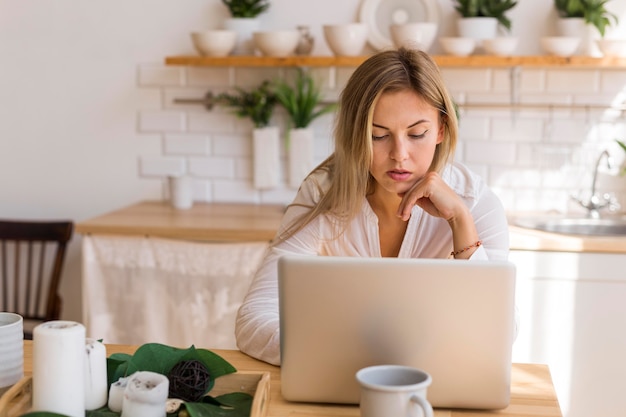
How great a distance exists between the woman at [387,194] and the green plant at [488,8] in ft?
4.86

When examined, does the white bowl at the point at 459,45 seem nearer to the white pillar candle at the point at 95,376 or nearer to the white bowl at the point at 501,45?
the white bowl at the point at 501,45

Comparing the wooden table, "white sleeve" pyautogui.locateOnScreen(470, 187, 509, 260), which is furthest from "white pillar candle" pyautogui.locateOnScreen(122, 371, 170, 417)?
"white sleeve" pyautogui.locateOnScreen(470, 187, 509, 260)

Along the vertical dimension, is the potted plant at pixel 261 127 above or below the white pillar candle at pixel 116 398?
above

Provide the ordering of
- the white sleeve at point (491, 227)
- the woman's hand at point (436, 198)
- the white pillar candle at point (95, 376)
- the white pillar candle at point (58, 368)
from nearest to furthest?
the white pillar candle at point (58, 368), the white pillar candle at point (95, 376), the woman's hand at point (436, 198), the white sleeve at point (491, 227)

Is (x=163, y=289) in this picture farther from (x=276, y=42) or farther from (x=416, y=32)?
(x=416, y=32)

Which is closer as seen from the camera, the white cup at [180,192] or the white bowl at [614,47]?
the white bowl at [614,47]

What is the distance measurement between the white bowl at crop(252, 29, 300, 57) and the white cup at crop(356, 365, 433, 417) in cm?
236

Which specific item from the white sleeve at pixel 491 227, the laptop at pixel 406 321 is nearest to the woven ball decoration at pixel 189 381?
the laptop at pixel 406 321

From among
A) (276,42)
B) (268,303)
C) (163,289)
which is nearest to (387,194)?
(268,303)

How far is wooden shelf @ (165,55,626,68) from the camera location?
3.35 m

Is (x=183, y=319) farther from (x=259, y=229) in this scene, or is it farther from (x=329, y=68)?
(x=329, y=68)

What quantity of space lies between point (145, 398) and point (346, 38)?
7.68 feet

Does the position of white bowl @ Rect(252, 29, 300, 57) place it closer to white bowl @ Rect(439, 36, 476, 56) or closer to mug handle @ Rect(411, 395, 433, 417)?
white bowl @ Rect(439, 36, 476, 56)

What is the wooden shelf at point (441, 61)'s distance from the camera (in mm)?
3354
